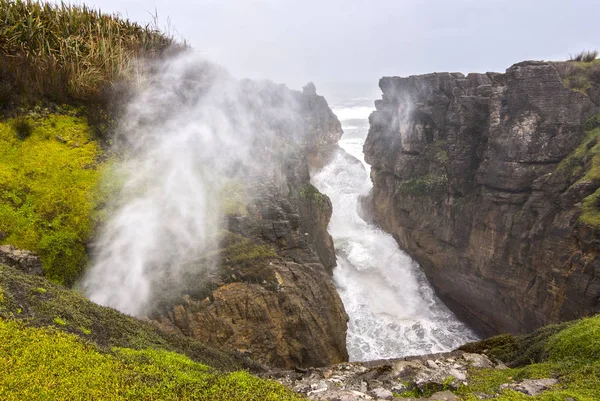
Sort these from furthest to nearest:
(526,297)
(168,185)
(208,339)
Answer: (526,297) < (168,185) < (208,339)

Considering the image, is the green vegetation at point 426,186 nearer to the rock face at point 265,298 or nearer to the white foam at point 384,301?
the white foam at point 384,301

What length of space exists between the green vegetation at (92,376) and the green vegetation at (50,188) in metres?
5.90

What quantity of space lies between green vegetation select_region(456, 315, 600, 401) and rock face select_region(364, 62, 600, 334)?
7.25 meters

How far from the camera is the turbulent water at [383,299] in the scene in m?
19.3

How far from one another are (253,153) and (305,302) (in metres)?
6.90

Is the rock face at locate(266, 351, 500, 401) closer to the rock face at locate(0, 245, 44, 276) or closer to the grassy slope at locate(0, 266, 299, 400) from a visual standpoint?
the grassy slope at locate(0, 266, 299, 400)

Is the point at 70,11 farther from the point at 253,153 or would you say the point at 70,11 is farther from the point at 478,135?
the point at 478,135

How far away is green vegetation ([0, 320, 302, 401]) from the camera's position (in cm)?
418

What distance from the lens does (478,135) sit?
21094 mm

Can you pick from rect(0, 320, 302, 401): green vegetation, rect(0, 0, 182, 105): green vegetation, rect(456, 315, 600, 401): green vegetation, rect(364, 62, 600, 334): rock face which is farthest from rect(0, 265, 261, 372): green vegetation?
rect(364, 62, 600, 334): rock face

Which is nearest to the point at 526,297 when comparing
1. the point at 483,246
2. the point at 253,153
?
the point at 483,246

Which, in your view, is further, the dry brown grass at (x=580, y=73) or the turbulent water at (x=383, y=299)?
the turbulent water at (x=383, y=299)

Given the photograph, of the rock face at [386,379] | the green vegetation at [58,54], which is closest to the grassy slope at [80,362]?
the rock face at [386,379]

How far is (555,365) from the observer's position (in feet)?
24.4
